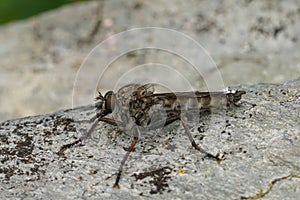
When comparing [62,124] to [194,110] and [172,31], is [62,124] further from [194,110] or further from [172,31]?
[172,31]

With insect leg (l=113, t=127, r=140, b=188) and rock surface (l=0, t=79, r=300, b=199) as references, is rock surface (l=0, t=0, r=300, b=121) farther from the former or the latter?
insect leg (l=113, t=127, r=140, b=188)

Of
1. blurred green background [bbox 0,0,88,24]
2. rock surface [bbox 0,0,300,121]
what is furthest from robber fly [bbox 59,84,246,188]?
blurred green background [bbox 0,0,88,24]

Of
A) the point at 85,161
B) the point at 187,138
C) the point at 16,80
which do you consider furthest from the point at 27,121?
the point at 16,80

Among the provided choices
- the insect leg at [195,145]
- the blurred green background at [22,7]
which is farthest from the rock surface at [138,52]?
the insect leg at [195,145]

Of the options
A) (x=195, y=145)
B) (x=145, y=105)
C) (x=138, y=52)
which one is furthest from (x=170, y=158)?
(x=138, y=52)

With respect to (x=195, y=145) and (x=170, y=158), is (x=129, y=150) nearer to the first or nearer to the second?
(x=170, y=158)
